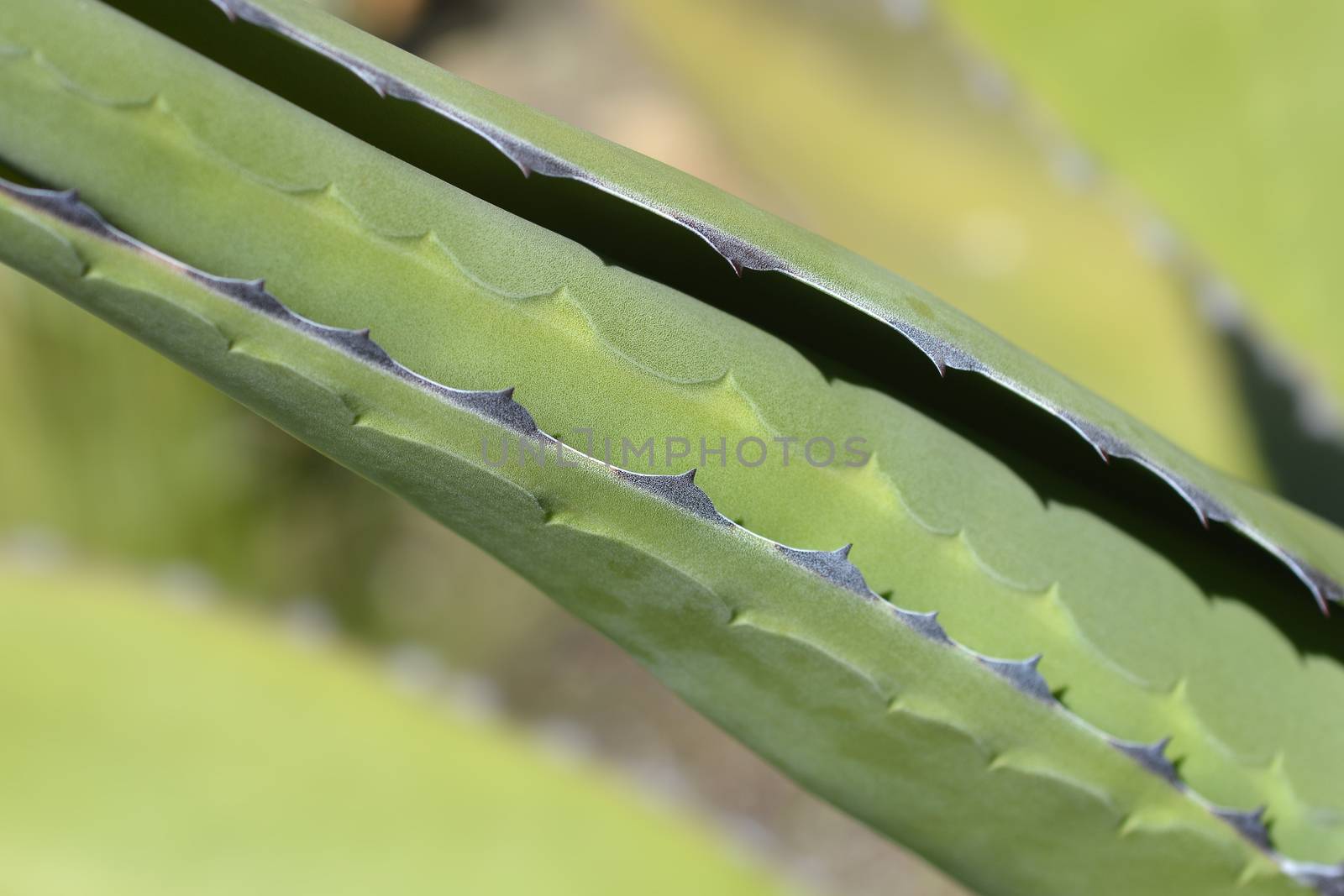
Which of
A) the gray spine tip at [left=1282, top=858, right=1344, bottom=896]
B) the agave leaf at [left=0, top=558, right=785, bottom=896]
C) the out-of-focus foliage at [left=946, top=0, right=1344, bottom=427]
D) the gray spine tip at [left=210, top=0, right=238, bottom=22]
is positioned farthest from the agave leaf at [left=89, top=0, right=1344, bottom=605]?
the agave leaf at [left=0, top=558, right=785, bottom=896]

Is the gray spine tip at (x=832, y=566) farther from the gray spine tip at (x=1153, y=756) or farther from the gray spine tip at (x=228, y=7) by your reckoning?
the gray spine tip at (x=228, y=7)

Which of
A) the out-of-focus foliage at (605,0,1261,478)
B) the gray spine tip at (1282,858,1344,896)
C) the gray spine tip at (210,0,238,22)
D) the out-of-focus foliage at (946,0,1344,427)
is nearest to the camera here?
the gray spine tip at (210,0,238,22)

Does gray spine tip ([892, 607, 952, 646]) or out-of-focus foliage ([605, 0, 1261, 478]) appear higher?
out-of-focus foliage ([605, 0, 1261, 478])

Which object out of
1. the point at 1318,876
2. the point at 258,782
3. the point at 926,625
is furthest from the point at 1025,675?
the point at 258,782

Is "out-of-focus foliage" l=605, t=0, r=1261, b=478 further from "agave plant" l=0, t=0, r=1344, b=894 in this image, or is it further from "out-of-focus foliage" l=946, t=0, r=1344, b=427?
"agave plant" l=0, t=0, r=1344, b=894

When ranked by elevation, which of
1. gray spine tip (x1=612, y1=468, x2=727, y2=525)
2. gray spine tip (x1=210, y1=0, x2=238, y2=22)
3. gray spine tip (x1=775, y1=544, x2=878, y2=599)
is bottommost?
gray spine tip (x1=612, y1=468, x2=727, y2=525)

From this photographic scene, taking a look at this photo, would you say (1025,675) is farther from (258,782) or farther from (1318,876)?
(258,782)

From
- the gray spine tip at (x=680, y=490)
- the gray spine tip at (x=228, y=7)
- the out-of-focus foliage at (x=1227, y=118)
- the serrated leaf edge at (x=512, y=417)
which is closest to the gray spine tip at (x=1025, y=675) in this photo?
the serrated leaf edge at (x=512, y=417)
